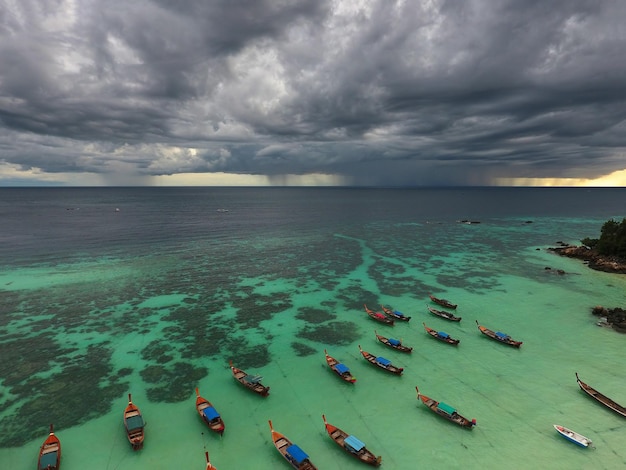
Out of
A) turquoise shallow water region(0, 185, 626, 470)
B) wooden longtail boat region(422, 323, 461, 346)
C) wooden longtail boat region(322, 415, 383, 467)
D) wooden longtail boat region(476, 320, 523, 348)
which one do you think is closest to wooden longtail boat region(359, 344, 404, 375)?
turquoise shallow water region(0, 185, 626, 470)

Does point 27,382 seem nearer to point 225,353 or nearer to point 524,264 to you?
point 225,353

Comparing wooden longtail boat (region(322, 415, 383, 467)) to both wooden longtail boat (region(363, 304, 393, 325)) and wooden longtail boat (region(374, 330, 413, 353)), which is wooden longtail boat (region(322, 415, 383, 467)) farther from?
wooden longtail boat (region(363, 304, 393, 325))

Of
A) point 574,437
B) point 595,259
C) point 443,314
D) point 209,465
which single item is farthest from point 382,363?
point 595,259

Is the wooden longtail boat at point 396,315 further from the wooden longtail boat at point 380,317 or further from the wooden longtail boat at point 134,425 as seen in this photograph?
the wooden longtail boat at point 134,425

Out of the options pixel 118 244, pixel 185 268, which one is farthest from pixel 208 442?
pixel 118 244

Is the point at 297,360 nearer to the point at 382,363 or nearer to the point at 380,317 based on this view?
the point at 382,363
